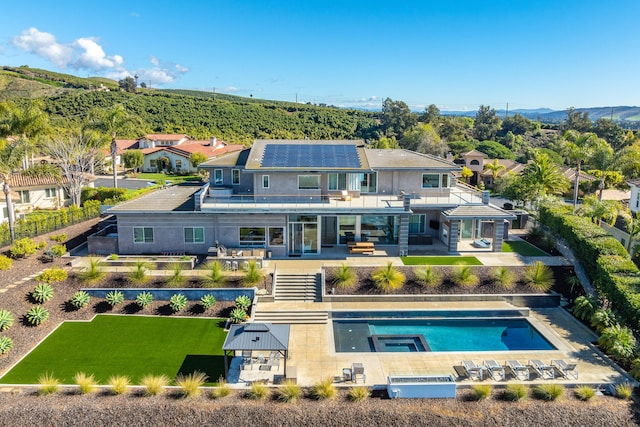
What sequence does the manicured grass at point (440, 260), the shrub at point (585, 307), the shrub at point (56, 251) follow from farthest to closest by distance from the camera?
the manicured grass at point (440, 260)
the shrub at point (56, 251)
the shrub at point (585, 307)

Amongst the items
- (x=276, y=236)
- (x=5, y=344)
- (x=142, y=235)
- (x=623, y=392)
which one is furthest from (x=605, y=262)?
(x=5, y=344)

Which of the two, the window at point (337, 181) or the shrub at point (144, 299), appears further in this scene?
the window at point (337, 181)

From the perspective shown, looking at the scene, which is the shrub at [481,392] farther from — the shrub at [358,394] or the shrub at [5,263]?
the shrub at [5,263]

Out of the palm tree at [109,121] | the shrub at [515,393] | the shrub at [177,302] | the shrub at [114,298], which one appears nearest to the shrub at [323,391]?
the shrub at [515,393]

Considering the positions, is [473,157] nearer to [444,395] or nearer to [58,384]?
[444,395]

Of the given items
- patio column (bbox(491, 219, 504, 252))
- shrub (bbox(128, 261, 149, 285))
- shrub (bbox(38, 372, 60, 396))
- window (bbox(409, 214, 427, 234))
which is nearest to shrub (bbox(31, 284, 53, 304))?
shrub (bbox(128, 261, 149, 285))

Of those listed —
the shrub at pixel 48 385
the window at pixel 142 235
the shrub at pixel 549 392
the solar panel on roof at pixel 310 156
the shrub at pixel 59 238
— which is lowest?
the shrub at pixel 549 392
